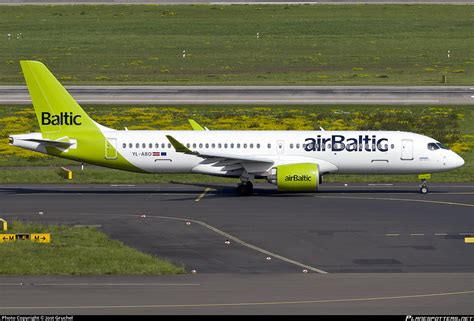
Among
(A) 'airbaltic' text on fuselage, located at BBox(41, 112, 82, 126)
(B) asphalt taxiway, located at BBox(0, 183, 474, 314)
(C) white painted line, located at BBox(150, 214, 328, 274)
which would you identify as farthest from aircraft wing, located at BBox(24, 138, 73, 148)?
A: (C) white painted line, located at BBox(150, 214, 328, 274)

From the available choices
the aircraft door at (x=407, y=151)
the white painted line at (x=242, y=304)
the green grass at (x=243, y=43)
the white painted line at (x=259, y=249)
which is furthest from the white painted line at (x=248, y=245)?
the green grass at (x=243, y=43)

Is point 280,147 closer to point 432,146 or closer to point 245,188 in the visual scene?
point 245,188

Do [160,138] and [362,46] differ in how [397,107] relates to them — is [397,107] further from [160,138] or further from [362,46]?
[362,46]

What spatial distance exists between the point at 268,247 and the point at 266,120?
126 feet

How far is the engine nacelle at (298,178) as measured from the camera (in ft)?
173

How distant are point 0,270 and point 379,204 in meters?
22.9

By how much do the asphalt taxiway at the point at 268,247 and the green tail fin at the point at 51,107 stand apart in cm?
364

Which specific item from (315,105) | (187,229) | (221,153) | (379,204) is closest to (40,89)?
(221,153)

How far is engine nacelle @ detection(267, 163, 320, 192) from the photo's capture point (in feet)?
173

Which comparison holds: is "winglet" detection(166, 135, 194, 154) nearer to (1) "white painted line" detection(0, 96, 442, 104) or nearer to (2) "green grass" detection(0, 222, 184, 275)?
(2) "green grass" detection(0, 222, 184, 275)

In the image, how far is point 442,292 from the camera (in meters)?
30.8

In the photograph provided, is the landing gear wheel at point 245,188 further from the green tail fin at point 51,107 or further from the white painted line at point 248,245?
the green tail fin at point 51,107

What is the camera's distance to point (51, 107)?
54.8 metres

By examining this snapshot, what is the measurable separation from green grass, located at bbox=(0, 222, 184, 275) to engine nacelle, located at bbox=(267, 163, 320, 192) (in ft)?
45.1
